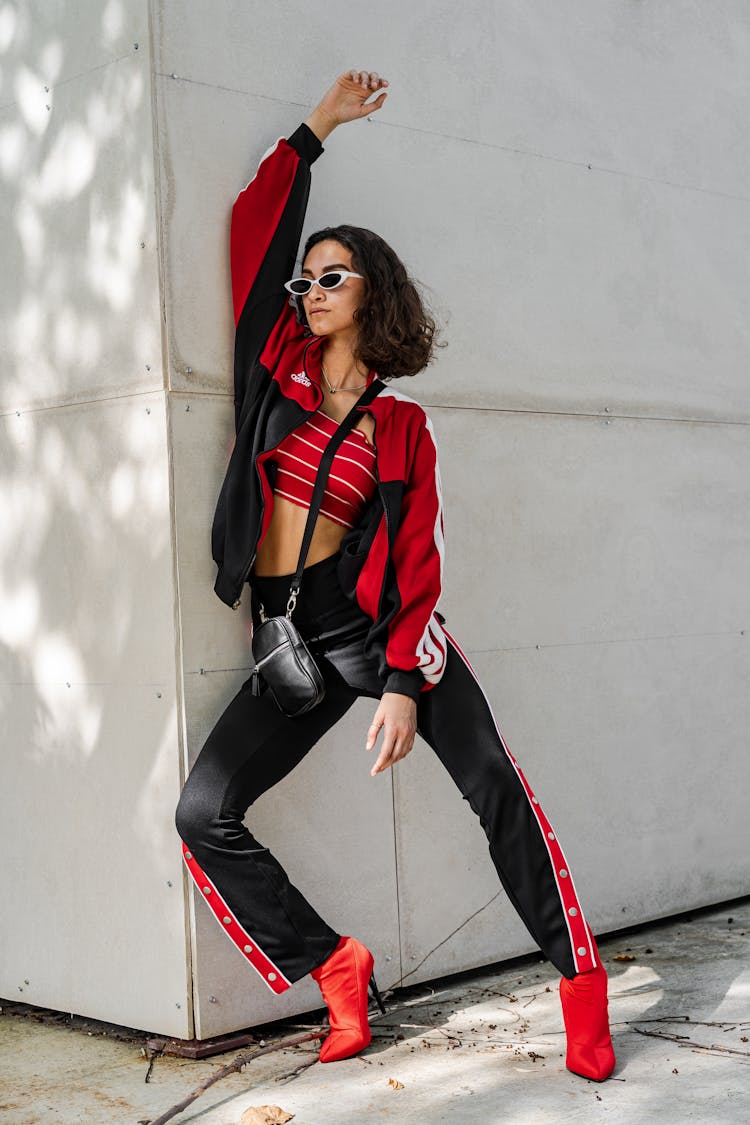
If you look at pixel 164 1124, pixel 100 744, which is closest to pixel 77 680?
pixel 100 744

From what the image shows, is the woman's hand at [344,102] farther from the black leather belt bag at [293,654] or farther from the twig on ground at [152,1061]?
the twig on ground at [152,1061]

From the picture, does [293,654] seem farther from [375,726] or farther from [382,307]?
[382,307]

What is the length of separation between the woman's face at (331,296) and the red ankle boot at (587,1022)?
1635 mm

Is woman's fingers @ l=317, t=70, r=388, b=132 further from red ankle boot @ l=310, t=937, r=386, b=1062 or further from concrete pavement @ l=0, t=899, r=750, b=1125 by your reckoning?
concrete pavement @ l=0, t=899, r=750, b=1125

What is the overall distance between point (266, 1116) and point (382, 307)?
6.38 feet

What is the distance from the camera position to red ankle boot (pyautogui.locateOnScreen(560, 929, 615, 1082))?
3.45 metres

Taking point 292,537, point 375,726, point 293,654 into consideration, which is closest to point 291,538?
point 292,537

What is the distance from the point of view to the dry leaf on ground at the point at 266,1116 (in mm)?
3176

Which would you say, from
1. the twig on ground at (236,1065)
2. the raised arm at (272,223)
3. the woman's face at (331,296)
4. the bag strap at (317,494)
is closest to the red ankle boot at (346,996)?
the twig on ground at (236,1065)

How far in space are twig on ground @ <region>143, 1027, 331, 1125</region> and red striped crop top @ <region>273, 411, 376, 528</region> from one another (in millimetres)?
1354

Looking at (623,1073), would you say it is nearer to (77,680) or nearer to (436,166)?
(77,680)

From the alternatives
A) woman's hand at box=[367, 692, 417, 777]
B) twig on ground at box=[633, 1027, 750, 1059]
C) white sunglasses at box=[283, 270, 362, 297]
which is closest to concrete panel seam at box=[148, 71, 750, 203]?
white sunglasses at box=[283, 270, 362, 297]

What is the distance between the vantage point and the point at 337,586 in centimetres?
366

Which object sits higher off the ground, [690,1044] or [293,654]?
[293,654]
